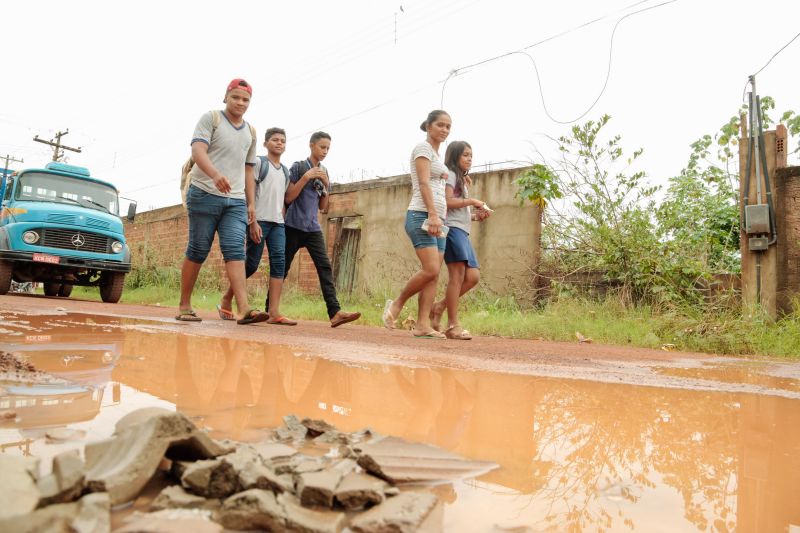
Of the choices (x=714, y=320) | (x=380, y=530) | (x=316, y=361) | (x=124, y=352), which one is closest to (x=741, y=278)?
(x=714, y=320)

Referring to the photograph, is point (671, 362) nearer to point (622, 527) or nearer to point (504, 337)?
point (504, 337)

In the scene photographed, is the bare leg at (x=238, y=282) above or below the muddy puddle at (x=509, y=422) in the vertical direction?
above

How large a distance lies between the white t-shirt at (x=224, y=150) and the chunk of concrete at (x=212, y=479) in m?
3.88

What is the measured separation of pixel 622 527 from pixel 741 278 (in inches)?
244

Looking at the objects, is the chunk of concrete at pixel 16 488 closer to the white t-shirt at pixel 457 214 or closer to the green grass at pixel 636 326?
the white t-shirt at pixel 457 214

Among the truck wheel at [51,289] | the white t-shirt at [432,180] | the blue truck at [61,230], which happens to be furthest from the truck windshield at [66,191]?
the white t-shirt at [432,180]

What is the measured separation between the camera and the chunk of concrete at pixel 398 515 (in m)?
0.85

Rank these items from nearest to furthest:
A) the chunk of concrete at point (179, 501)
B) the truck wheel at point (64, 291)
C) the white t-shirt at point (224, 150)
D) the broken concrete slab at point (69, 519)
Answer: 1. the broken concrete slab at point (69, 519)
2. the chunk of concrete at point (179, 501)
3. the white t-shirt at point (224, 150)
4. the truck wheel at point (64, 291)

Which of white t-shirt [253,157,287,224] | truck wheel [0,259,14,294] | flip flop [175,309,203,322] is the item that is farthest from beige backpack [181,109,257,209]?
truck wheel [0,259,14,294]

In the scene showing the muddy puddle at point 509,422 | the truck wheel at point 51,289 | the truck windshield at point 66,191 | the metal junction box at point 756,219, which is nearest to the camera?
the muddy puddle at point 509,422

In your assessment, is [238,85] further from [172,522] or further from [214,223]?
[172,522]

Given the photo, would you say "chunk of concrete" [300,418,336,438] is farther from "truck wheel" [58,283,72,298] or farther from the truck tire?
"truck wheel" [58,283,72,298]

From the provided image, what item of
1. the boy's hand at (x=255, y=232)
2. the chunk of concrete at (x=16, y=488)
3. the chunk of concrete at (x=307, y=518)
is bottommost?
the chunk of concrete at (x=307, y=518)

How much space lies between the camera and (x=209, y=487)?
92 cm
